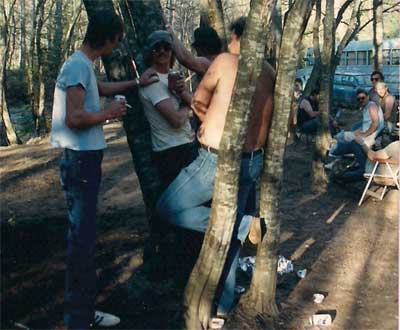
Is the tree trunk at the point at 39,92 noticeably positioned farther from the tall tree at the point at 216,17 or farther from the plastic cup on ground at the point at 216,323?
the plastic cup on ground at the point at 216,323

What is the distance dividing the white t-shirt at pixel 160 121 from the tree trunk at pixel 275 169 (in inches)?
25.8

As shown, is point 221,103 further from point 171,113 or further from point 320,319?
point 320,319

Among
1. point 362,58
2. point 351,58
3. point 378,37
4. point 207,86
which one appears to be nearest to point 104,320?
point 207,86

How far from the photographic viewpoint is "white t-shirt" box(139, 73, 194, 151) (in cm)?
427

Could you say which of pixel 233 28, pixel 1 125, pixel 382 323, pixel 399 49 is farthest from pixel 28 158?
pixel 399 49

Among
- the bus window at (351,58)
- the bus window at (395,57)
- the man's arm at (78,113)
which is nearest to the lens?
the man's arm at (78,113)

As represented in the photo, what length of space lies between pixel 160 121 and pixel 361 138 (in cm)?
549

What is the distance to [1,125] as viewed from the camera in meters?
18.6

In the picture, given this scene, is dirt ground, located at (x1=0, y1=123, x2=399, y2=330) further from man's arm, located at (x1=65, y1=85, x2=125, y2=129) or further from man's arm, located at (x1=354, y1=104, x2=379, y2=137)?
man's arm, located at (x1=65, y1=85, x2=125, y2=129)

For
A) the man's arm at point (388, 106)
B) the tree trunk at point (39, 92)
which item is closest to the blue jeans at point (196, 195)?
the man's arm at point (388, 106)

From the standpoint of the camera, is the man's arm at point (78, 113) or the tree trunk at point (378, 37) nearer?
the man's arm at point (78, 113)

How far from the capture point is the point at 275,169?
4.40 m

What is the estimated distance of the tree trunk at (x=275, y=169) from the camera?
4.29 metres

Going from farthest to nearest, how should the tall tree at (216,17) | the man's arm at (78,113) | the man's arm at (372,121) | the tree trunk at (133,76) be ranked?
the man's arm at (372,121) < the tall tree at (216,17) < the tree trunk at (133,76) < the man's arm at (78,113)
